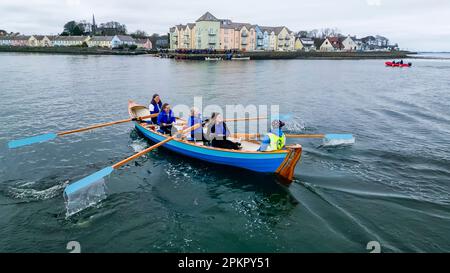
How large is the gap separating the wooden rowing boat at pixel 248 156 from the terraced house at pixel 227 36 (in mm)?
96511

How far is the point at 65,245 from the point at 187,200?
3.99m

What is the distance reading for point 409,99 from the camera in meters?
30.2

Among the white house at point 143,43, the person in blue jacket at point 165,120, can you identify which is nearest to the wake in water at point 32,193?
the person in blue jacket at point 165,120

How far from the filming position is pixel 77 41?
5261 inches

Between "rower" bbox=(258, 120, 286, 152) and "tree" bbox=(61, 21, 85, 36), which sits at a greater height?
"tree" bbox=(61, 21, 85, 36)

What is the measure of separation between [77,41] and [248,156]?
472 feet

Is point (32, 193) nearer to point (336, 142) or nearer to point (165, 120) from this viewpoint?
point (165, 120)

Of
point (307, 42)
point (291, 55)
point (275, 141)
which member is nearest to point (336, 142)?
point (275, 141)

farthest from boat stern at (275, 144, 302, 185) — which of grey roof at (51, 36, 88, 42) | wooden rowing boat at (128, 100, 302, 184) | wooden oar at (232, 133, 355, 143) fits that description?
grey roof at (51, 36, 88, 42)

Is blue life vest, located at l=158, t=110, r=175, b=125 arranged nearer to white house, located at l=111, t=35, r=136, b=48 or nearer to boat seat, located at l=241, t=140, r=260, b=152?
boat seat, located at l=241, t=140, r=260, b=152

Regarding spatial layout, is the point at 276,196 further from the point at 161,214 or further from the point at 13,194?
the point at 13,194

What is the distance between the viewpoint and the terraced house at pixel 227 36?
345 ft

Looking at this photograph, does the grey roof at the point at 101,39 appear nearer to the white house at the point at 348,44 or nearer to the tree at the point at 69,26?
the tree at the point at 69,26

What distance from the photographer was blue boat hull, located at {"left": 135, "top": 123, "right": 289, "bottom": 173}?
468 inches
